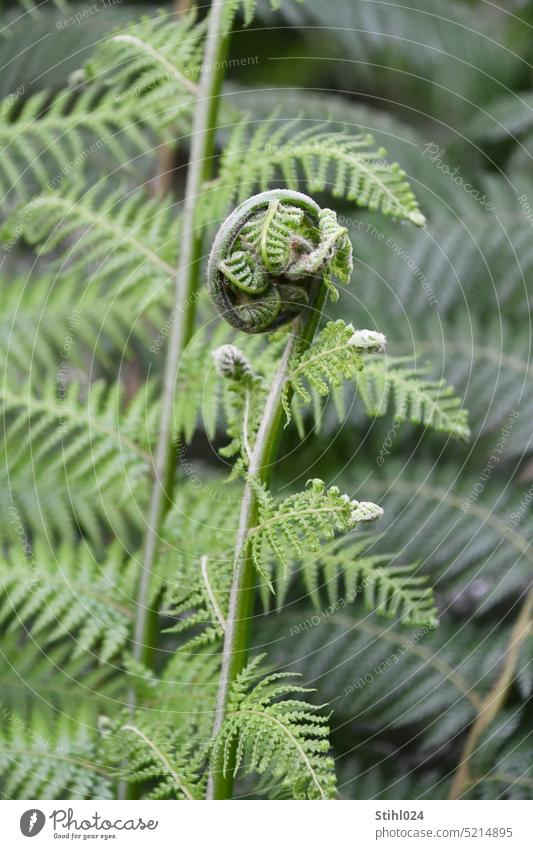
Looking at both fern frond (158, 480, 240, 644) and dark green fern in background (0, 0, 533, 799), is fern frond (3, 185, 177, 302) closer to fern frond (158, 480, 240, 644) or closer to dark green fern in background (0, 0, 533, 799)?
dark green fern in background (0, 0, 533, 799)

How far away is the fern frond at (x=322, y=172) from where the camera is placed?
0.59 m

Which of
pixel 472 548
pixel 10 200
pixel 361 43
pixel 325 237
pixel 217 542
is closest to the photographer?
pixel 325 237

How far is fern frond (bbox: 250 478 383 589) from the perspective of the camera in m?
0.49

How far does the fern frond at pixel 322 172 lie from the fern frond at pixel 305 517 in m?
0.18

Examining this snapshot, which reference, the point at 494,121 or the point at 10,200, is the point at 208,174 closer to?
the point at 10,200

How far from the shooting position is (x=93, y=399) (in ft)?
2.65

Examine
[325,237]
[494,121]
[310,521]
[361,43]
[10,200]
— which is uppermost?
[361,43]

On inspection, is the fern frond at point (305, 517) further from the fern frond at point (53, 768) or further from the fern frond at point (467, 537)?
the fern frond at point (467, 537)

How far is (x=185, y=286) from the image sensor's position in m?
0.78

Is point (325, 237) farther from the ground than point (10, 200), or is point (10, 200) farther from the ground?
point (10, 200)

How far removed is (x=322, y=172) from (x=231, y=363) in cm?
18

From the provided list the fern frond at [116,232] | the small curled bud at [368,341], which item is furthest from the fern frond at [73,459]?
the small curled bud at [368,341]

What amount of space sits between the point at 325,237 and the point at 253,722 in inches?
10.8

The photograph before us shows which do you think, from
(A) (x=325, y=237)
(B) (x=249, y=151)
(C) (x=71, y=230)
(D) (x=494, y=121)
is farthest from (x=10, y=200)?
(A) (x=325, y=237)
